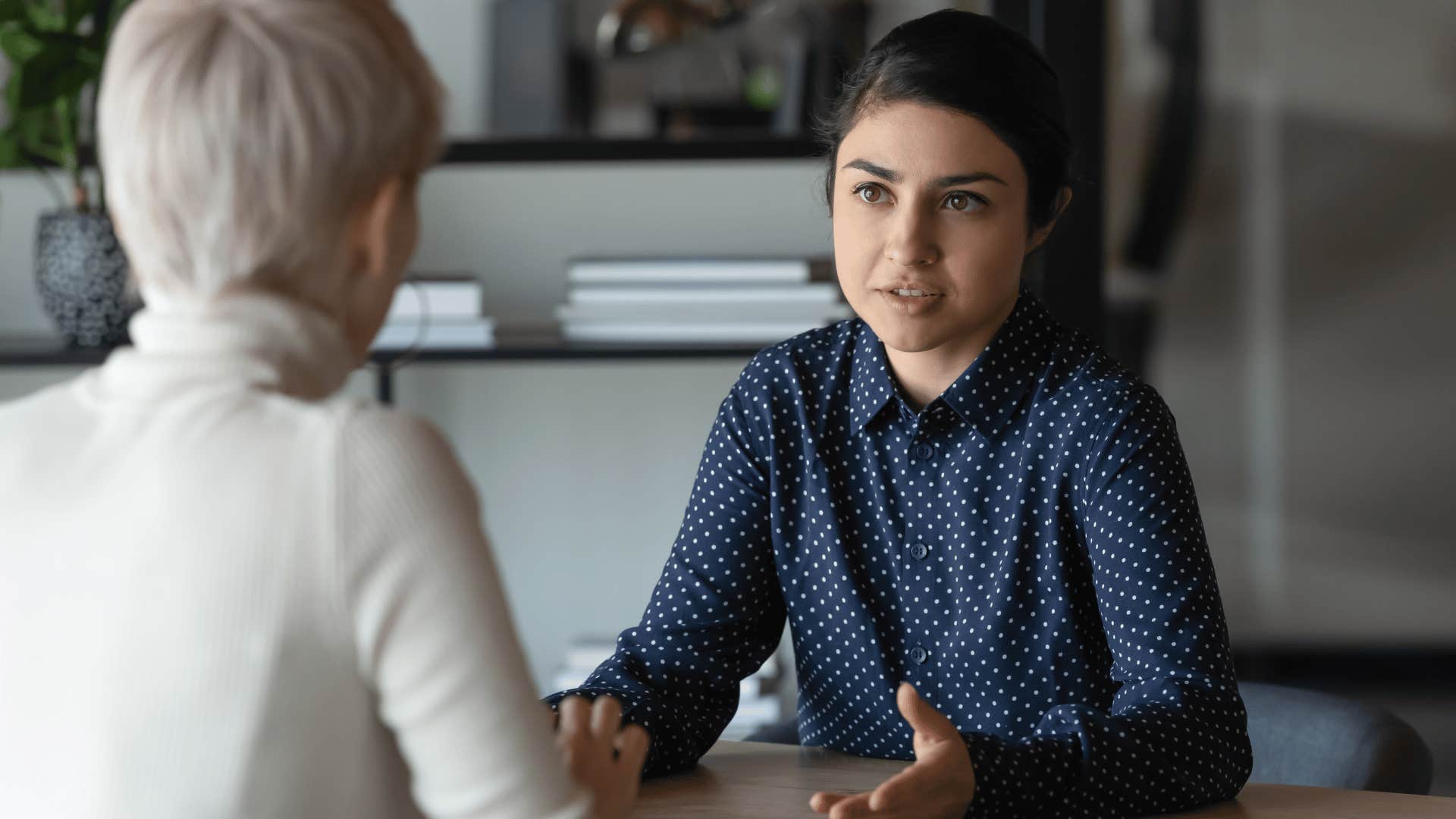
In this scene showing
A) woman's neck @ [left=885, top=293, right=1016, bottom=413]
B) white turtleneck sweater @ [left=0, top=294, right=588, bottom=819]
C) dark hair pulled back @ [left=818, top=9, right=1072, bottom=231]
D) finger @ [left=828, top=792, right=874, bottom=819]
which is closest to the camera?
white turtleneck sweater @ [left=0, top=294, right=588, bottom=819]

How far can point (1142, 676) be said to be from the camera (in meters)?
1.20

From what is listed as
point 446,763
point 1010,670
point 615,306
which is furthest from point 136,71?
point 615,306

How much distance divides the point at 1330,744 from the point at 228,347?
1.16m

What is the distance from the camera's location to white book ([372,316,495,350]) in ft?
7.55

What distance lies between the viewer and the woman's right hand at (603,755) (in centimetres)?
76

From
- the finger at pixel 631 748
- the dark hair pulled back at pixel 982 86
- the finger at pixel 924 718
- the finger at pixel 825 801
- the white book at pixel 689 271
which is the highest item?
the dark hair pulled back at pixel 982 86

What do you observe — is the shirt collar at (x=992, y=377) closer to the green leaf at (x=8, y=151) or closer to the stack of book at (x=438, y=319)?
the stack of book at (x=438, y=319)

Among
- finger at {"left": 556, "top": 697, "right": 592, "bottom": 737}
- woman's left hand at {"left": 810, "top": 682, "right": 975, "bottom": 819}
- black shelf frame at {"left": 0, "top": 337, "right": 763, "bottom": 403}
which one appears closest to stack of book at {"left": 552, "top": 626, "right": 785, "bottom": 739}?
black shelf frame at {"left": 0, "top": 337, "right": 763, "bottom": 403}

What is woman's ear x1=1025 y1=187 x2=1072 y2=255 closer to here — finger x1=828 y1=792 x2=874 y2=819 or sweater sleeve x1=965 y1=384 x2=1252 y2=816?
sweater sleeve x1=965 y1=384 x2=1252 y2=816

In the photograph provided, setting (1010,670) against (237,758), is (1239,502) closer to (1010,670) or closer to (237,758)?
(1010,670)

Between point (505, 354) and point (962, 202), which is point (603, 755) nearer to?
point (962, 202)

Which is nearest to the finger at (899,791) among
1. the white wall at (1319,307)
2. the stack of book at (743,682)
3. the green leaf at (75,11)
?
the stack of book at (743,682)

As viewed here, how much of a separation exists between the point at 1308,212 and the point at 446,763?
2318mm

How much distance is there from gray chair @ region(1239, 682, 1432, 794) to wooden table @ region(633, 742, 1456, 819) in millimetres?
168
